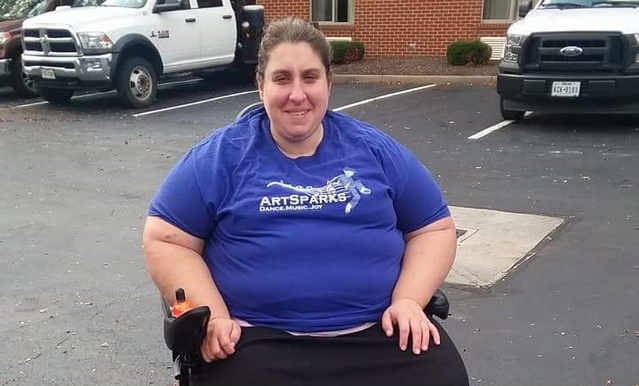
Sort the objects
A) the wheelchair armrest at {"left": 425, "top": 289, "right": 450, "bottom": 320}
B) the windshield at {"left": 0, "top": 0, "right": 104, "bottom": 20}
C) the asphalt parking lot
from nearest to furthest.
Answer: the wheelchair armrest at {"left": 425, "top": 289, "right": 450, "bottom": 320} < the asphalt parking lot < the windshield at {"left": 0, "top": 0, "right": 104, "bottom": 20}

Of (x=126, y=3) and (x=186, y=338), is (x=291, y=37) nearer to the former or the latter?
(x=186, y=338)

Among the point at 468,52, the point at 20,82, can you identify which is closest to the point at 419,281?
the point at 20,82

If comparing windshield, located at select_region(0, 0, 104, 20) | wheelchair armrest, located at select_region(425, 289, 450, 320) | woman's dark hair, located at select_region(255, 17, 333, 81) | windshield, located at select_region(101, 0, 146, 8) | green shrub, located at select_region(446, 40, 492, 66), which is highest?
woman's dark hair, located at select_region(255, 17, 333, 81)

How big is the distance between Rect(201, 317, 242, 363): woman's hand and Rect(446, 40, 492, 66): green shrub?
42.2ft

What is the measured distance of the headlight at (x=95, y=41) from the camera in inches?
439

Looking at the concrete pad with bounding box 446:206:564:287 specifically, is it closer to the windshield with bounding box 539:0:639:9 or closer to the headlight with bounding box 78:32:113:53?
the windshield with bounding box 539:0:639:9

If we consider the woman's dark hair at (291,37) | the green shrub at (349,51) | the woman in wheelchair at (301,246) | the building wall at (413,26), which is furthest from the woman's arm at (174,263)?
the building wall at (413,26)

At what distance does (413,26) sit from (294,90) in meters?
14.0

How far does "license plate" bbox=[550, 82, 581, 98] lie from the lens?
8.58 meters

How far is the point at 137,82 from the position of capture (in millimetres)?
11781

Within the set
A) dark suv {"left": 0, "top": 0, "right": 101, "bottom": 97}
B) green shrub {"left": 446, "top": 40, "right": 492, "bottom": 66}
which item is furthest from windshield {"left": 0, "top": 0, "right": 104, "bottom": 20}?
green shrub {"left": 446, "top": 40, "right": 492, "bottom": 66}

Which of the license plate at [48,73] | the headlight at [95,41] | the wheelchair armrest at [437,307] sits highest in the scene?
the wheelchair armrest at [437,307]

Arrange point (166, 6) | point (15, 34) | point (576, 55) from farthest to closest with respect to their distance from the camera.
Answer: point (15, 34) < point (166, 6) < point (576, 55)

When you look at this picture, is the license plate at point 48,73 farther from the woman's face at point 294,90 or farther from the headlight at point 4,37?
the woman's face at point 294,90
